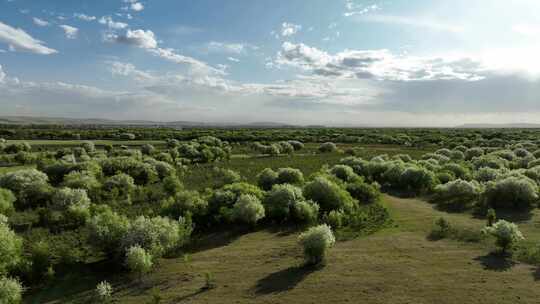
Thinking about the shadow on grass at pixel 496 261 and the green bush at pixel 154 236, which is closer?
the shadow on grass at pixel 496 261

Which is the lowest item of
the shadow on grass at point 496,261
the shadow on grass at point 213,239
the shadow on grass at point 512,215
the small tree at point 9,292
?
the shadow on grass at point 213,239

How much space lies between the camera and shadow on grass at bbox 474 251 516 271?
9.48 m

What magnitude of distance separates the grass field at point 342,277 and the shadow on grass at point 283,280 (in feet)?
0.09

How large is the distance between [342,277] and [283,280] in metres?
1.71

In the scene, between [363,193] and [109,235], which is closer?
[109,235]

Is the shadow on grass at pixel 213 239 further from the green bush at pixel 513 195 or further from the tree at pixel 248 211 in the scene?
the green bush at pixel 513 195

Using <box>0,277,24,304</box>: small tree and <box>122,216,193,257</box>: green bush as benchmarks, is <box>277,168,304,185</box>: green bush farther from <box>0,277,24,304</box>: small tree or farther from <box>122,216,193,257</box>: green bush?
<box>0,277,24,304</box>: small tree

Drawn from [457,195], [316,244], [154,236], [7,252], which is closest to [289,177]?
[457,195]

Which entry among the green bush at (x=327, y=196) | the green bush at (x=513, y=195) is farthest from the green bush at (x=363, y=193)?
the green bush at (x=513, y=195)

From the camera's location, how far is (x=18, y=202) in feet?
58.7

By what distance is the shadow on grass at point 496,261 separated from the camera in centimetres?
948

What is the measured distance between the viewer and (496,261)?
32.4 ft

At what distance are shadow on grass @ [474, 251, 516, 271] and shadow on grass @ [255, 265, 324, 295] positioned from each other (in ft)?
16.5

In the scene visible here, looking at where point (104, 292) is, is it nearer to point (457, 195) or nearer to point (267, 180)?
point (267, 180)
